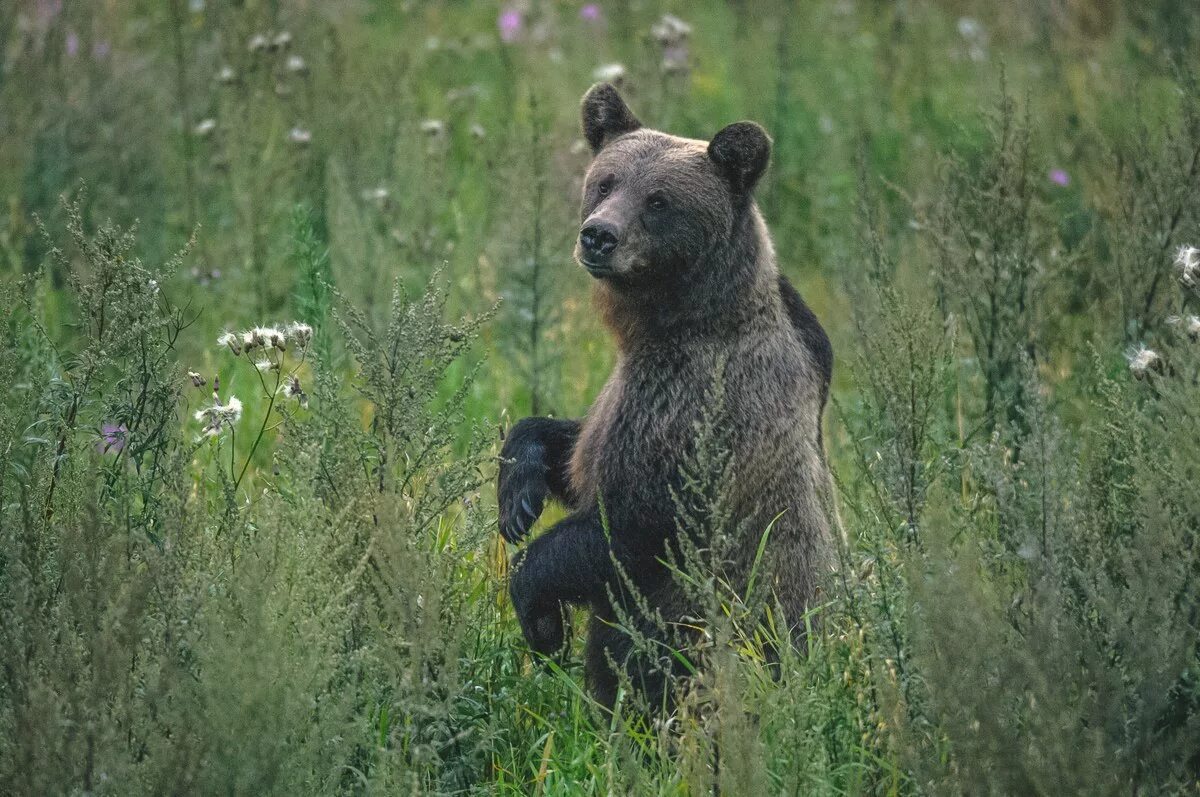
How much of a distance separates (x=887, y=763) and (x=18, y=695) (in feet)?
6.36

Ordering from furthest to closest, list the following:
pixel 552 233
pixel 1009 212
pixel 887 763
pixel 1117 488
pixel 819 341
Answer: pixel 552 233, pixel 1009 212, pixel 819 341, pixel 1117 488, pixel 887 763

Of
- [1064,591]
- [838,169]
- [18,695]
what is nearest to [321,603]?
[18,695]

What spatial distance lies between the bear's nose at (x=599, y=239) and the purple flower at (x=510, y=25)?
6012mm

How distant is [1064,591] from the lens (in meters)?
3.58

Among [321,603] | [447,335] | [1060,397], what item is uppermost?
[447,335]

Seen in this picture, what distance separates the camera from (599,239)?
14.9ft

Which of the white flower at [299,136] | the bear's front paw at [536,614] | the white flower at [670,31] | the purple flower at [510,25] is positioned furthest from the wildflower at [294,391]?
the purple flower at [510,25]

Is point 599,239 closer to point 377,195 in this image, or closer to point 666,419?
point 666,419

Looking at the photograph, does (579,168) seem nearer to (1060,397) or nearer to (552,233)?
(552,233)

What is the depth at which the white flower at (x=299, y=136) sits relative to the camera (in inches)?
282

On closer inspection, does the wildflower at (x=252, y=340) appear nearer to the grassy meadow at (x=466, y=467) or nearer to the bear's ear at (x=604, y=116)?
the grassy meadow at (x=466, y=467)

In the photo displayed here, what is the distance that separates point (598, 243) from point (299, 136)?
306 centimetres

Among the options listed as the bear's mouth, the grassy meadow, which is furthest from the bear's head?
the grassy meadow

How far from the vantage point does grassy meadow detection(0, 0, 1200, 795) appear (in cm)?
312
